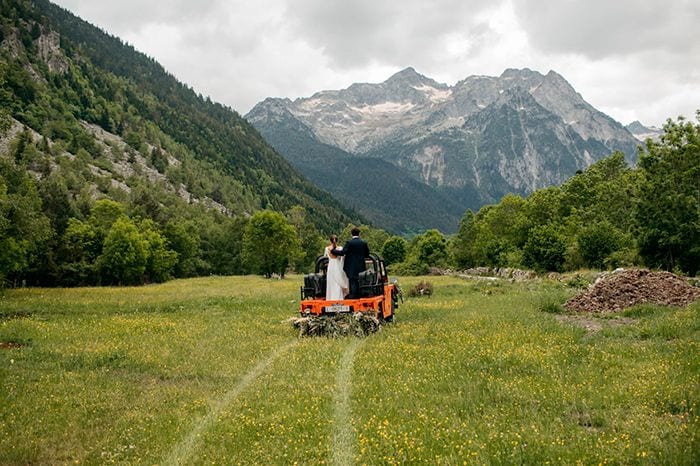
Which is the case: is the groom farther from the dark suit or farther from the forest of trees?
the forest of trees

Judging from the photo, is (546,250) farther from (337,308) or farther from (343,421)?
(343,421)

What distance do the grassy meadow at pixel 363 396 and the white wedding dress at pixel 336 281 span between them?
213 centimetres

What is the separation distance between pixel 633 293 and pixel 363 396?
19608 mm

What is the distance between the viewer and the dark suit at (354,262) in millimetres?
20408

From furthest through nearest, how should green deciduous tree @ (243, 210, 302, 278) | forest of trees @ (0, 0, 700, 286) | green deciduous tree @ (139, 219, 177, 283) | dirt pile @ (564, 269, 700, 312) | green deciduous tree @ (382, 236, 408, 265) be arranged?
1. green deciduous tree @ (382, 236, 408, 265)
2. green deciduous tree @ (243, 210, 302, 278)
3. green deciduous tree @ (139, 219, 177, 283)
4. forest of trees @ (0, 0, 700, 286)
5. dirt pile @ (564, 269, 700, 312)

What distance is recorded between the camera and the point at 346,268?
2048 centimetres

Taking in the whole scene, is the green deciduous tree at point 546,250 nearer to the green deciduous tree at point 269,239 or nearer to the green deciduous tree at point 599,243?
the green deciduous tree at point 599,243

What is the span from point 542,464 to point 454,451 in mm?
1235

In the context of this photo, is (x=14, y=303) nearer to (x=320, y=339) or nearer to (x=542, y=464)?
(x=320, y=339)

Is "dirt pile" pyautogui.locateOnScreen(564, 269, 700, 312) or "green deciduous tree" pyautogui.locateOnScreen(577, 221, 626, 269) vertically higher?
"green deciduous tree" pyautogui.locateOnScreen(577, 221, 626, 269)

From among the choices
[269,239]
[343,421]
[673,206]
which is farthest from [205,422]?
[269,239]

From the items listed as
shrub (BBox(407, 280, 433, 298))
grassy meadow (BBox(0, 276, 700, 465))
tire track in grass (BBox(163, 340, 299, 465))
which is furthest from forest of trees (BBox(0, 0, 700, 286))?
tire track in grass (BBox(163, 340, 299, 465))

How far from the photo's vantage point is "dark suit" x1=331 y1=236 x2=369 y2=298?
803 inches

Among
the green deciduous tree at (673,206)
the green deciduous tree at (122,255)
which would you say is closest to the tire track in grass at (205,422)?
the green deciduous tree at (673,206)
